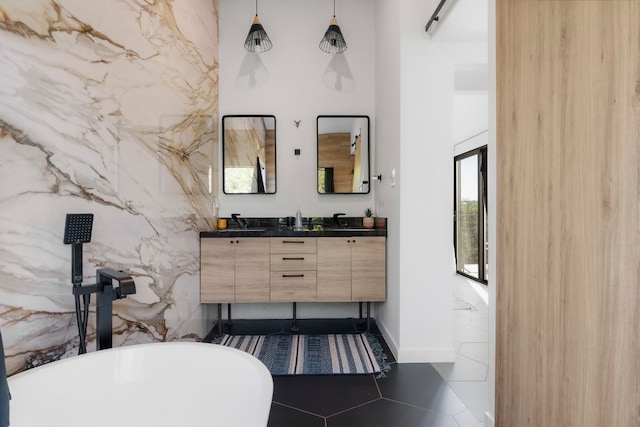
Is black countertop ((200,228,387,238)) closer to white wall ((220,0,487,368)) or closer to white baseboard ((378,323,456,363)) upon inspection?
white wall ((220,0,487,368))

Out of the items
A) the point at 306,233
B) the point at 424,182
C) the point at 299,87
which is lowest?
the point at 306,233

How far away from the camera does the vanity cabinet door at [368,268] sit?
287 centimetres

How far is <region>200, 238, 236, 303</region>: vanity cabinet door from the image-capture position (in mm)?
2795

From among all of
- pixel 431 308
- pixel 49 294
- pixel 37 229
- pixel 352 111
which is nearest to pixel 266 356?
pixel 431 308

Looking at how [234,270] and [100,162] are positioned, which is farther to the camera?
[234,270]

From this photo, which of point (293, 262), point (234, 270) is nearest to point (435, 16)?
point (293, 262)

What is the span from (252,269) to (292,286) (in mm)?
372

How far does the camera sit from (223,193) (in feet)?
11.1

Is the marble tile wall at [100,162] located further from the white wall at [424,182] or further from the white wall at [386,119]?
the white wall at [424,182]

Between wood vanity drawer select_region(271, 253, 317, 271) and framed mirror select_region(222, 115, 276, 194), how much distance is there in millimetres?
811

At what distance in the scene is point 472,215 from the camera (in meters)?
5.43

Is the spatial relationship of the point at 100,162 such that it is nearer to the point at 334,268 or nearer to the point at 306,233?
the point at 306,233

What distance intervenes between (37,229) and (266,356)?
1.76m

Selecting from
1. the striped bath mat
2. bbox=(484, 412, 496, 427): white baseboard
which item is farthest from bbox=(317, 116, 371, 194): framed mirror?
bbox=(484, 412, 496, 427): white baseboard
